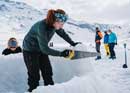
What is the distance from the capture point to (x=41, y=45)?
622 cm

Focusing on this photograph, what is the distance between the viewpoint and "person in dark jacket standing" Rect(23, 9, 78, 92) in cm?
627

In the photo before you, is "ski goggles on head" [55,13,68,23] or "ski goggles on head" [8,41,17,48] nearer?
"ski goggles on head" [55,13,68,23]

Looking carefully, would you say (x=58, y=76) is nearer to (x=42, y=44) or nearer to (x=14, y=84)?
(x=14, y=84)

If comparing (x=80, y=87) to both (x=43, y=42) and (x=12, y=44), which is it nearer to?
(x=43, y=42)

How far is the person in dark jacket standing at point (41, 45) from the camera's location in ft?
20.6

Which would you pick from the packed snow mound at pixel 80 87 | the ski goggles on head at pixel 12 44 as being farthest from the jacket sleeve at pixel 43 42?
the ski goggles on head at pixel 12 44

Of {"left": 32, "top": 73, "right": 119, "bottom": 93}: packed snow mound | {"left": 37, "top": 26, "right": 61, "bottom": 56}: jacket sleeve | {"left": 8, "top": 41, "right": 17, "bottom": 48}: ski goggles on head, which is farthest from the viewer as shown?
{"left": 8, "top": 41, "right": 17, "bottom": 48}: ski goggles on head

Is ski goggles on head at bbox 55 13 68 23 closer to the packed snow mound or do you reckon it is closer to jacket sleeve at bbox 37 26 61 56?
jacket sleeve at bbox 37 26 61 56

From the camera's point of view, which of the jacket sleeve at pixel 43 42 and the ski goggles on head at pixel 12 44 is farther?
the ski goggles on head at pixel 12 44

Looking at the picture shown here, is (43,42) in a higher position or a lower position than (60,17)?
lower

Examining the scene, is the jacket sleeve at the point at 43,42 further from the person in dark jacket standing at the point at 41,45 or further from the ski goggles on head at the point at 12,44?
the ski goggles on head at the point at 12,44

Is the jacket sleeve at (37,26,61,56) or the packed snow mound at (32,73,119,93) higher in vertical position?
the jacket sleeve at (37,26,61,56)

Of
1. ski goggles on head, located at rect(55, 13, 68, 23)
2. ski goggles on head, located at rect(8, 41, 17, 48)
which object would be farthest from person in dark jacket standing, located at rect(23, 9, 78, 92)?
ski goggles on head, located at rect(8, 41, 17, 48)

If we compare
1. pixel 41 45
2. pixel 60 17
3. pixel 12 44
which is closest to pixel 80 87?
pixel 41 45
